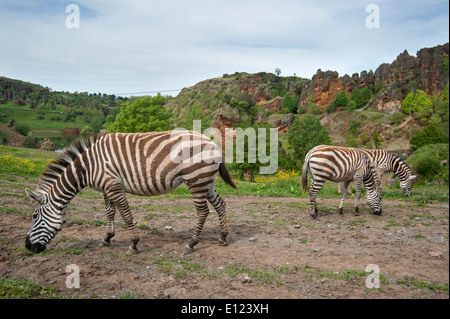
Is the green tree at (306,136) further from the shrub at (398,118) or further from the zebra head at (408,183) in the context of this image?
the zebra head at (408,183)

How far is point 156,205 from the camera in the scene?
35.8 ft

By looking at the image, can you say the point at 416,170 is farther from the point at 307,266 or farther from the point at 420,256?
the point at 307,266

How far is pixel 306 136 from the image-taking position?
Answer: 51.8 meters

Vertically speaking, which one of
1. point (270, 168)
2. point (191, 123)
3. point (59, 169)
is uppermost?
point (191, 123)

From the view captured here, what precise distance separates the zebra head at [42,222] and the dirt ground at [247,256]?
242mm

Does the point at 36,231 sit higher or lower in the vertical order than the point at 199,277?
higher

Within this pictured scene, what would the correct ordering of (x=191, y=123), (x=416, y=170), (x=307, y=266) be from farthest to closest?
(x=191, y=123)
(x=416, y=170)
(x=307, y=266)

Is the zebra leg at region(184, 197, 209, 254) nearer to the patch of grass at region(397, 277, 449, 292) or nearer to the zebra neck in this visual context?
the zebra neck

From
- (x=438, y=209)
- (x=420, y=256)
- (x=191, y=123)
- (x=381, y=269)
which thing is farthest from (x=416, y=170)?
(x=191, y=123)

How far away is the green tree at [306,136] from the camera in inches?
1992

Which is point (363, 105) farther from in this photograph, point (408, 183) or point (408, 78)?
point (408, 183)

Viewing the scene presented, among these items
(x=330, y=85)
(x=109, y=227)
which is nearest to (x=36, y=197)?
(x=109, y=227)

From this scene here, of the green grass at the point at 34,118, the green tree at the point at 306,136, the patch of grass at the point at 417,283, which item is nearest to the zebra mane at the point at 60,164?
the patch of grass at the point at 417,283
